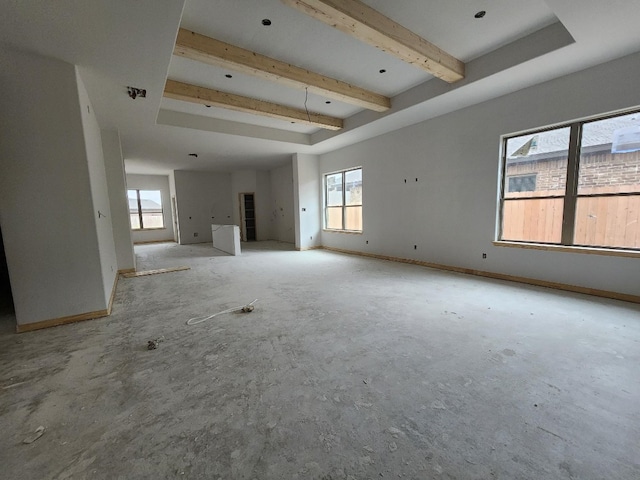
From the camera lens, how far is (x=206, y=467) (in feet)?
4.02

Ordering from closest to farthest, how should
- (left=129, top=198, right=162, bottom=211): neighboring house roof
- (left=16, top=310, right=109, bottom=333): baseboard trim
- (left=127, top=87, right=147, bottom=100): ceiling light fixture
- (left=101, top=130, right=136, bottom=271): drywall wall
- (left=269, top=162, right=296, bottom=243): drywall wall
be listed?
(left=16, top=310, right=109, bottom=333): baseboard trim, (left=127, top=87, right=147, bottom=100): ceiling light fixture, (left=101, top=130, right=136, bottom=271): drywall wall, (left=269, top=162, right=296, bottom=243): drywall wall, (left=129, top=198, right=162, bottom=211): neighboring house roof

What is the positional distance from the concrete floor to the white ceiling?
112 inches

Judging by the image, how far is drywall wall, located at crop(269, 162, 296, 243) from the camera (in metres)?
→ 9.95

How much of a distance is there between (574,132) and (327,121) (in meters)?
4.15

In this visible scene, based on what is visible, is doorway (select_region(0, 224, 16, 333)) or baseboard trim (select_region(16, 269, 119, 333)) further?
doorway (select_region(0, 224, 16, 333))

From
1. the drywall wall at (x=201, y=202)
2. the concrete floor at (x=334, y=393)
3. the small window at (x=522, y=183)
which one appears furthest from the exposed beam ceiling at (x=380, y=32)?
the drywall wall at (x=201, y=202)

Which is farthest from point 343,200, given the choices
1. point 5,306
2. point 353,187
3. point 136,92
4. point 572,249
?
point 5,306

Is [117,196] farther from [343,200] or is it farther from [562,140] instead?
[562,140]

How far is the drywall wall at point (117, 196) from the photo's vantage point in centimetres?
503

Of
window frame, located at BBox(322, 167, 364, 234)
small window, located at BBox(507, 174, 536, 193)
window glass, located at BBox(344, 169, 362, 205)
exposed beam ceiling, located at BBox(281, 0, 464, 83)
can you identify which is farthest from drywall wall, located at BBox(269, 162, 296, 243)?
small window, located at BBox(507, 174, 536, 193)

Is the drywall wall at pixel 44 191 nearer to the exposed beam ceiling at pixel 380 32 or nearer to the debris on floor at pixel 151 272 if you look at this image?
the debris on floor at pixel 151 272

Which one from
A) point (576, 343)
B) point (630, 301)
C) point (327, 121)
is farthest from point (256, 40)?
point (630, 301)

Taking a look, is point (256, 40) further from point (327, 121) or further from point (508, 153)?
point (508, 153)

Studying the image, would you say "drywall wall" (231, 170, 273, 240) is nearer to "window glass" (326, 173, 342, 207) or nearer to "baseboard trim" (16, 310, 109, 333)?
"window glass" (326, 173, 342, 207)
